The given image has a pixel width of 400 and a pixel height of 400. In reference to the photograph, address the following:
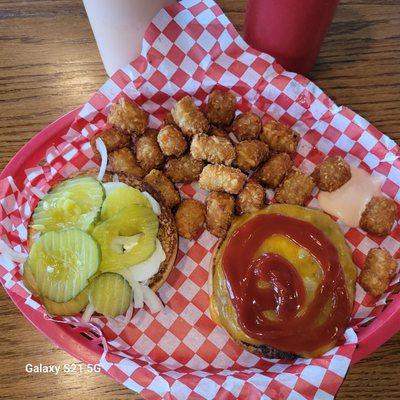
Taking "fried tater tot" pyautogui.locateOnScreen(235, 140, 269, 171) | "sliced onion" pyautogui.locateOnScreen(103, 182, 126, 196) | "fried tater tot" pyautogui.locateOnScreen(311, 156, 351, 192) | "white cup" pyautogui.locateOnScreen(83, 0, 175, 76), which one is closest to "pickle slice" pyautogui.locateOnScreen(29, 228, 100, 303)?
A: "sliced onion" pyautogui.locateOnScreen(103, 182, 126, 196)

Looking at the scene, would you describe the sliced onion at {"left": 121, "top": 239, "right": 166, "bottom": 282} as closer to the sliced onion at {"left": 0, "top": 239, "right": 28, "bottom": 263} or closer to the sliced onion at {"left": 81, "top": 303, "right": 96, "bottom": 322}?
the sliced onion at {"left": 81, "top": 303, "right": 96, "bottom": 322}

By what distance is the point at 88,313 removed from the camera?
2152mm

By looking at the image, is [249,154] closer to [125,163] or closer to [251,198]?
[251,198]

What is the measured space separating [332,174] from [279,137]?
330 millimetres

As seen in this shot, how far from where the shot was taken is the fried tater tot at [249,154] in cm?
245

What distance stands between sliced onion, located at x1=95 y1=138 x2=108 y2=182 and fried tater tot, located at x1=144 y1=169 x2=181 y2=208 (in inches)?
8.8

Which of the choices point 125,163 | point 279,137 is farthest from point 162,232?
point 279,137

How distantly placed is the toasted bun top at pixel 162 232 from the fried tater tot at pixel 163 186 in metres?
0.09

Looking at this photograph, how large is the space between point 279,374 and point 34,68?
2096 mm

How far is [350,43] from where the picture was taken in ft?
9.28

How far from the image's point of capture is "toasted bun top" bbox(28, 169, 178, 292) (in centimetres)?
223

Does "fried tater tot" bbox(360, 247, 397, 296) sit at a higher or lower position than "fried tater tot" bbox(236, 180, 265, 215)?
lower

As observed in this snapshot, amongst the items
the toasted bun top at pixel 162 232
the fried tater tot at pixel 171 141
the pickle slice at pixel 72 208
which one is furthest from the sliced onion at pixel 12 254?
the fried tater tot at pixel 171 141

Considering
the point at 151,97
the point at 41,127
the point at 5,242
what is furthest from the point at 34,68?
the point at 5,242
